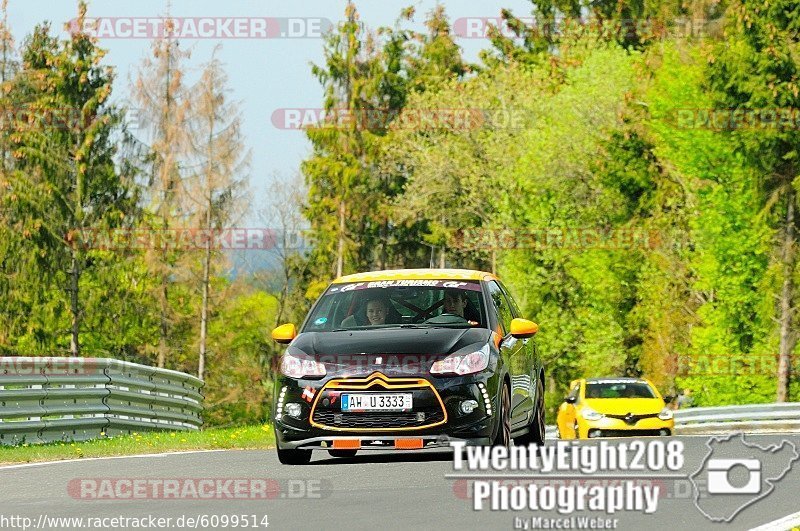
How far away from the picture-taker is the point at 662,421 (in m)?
25.3

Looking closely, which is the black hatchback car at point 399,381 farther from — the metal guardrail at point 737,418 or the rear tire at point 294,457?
the metal guardrail at point 737,418

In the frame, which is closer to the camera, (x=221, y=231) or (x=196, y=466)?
(x=196, y=466)

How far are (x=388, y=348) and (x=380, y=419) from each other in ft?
2.05

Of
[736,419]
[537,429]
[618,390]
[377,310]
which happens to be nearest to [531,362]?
[537,429]

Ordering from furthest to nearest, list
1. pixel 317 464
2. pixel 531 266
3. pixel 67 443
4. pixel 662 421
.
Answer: pixel 531 266 → pixel 662 421 → pixel 67 443 → pixel 317 464

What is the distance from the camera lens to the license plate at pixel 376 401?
1334 cm

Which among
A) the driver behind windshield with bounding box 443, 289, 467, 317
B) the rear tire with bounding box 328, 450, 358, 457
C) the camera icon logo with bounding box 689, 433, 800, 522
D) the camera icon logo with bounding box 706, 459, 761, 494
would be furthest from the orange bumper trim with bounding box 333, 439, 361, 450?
the camera icon logo with bounding box 706, 459, 761, 494

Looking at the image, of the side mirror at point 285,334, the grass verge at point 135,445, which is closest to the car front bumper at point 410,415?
the side mirror at point 285,334

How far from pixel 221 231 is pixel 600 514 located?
4627 centimetres

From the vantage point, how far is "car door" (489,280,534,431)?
47.6 ft

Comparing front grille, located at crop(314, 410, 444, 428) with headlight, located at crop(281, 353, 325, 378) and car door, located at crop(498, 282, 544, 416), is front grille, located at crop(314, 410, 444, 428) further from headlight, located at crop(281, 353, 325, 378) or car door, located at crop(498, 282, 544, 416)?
car door, located at crop(498, 282, 544, 416)

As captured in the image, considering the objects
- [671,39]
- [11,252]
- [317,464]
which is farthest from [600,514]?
[11,252]

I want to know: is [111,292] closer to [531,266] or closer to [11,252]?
[11,252]

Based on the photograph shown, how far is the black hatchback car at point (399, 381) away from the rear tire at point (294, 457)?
12 mm
